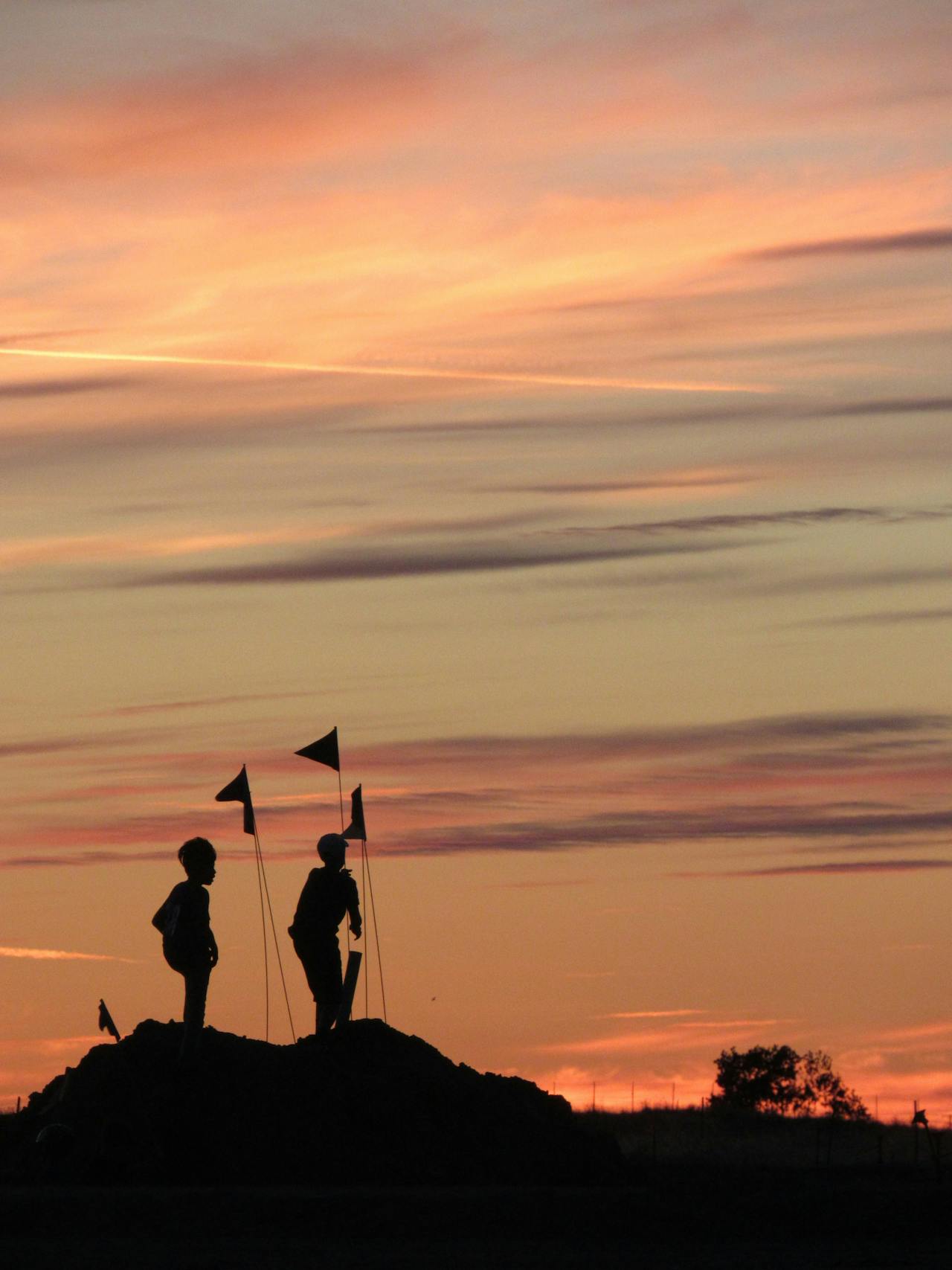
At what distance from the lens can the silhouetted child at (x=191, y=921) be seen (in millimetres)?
31266

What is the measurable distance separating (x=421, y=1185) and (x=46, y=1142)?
503 centimetres

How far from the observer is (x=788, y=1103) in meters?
83.1

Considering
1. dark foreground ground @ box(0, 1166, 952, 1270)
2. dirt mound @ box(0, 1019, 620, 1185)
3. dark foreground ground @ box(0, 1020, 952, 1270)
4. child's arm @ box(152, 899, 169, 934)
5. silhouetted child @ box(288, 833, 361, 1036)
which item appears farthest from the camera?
silhouetted child @ box(288, 833, 361, 1036)

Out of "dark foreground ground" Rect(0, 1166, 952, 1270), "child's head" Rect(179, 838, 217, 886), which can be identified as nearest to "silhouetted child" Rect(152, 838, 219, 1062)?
"child's head" Rect(179, 838, 217, 886)

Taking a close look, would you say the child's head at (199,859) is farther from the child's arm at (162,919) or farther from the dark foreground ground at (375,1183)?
the dark foreground ground at (375,1183)

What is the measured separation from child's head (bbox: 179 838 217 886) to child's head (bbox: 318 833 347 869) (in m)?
1.76

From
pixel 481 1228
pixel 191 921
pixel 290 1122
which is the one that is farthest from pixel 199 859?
pixel 481 1228

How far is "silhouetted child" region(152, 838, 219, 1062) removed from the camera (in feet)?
103

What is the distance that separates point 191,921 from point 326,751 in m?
4.27

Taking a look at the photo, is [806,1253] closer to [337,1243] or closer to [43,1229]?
[337,1243]

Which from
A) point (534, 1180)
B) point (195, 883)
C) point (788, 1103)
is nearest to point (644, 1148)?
point (534, 1180)

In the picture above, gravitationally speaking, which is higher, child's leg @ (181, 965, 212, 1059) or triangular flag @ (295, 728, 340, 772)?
triangular flag @ (295, 728, 340, 772)

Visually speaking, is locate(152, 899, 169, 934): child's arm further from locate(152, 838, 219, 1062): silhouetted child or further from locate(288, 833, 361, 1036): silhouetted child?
locate(288, 833, 361, 1036): silhouetted child

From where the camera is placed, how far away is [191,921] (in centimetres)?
3138
